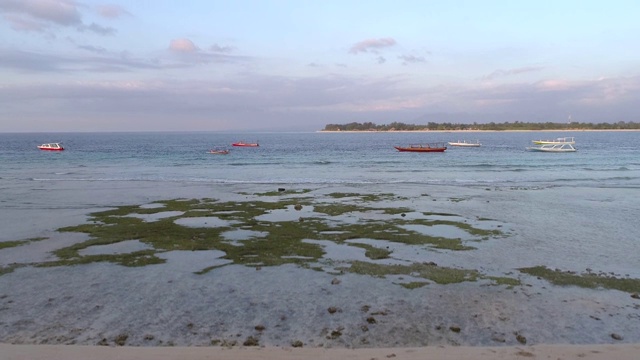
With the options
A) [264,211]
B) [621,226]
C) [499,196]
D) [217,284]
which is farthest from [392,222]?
[499,196]

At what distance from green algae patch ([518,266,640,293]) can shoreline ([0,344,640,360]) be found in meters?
3.23

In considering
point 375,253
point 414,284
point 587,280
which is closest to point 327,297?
point 414,284

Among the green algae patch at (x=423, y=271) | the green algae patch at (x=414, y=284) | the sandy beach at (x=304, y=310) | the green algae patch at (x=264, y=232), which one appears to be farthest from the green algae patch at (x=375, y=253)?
the green algae patch at (x=414, y=284)

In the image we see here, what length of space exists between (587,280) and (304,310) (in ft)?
20.7

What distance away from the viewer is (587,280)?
11422 millimetres

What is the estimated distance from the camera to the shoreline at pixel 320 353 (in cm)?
757

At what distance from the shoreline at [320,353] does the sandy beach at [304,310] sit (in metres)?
0.03

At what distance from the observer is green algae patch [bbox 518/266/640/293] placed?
36.1 feet

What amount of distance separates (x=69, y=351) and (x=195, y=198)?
65.6 ft

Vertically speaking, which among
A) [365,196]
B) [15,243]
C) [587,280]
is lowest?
[365,196]

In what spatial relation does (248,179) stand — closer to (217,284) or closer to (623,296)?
(217,284)

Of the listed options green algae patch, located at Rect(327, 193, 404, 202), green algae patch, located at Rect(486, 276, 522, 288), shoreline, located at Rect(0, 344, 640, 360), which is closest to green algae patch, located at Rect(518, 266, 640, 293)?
green algae patch, located at Rect(486, 276, 522, 288)

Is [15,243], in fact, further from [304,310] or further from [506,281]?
[506,281]

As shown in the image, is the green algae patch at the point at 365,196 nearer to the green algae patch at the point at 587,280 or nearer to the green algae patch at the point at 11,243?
the green algae patch at the point at 587,280
